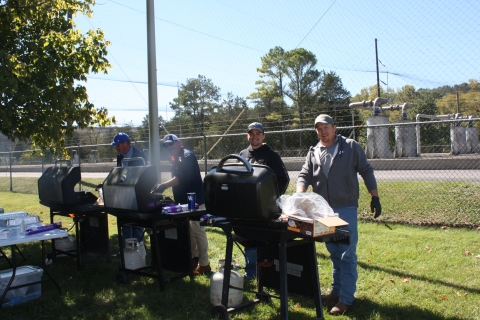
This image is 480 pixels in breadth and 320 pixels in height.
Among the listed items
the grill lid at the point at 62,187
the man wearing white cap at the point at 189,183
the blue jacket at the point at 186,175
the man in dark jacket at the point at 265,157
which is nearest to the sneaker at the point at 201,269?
the man wearing white cap at the point at 189,183

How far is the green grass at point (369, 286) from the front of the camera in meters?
4.30

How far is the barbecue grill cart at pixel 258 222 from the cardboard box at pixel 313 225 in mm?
61

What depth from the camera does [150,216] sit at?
16.0 ft

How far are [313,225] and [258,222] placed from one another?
55 cm

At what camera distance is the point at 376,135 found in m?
15.1

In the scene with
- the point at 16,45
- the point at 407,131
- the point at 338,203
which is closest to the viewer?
the point at 338,203

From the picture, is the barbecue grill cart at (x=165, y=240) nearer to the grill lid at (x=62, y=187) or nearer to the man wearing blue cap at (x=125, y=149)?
the grill lid at (x=62, y=187)

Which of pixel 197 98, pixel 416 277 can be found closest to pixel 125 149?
pixel 416 277

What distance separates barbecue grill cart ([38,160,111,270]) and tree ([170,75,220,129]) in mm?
32946

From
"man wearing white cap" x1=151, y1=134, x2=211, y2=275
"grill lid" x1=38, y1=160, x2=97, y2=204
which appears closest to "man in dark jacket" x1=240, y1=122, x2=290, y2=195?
"man wearing white cap" x1=151, y1=134, x2=211, y2=275

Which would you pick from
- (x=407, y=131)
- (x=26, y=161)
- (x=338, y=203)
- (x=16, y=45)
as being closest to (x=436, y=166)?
(x=407, y=131)

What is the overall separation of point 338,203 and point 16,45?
5.87m

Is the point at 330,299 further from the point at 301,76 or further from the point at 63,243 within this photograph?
the point at 301,76

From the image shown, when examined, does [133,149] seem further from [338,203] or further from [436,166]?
[436,166]
